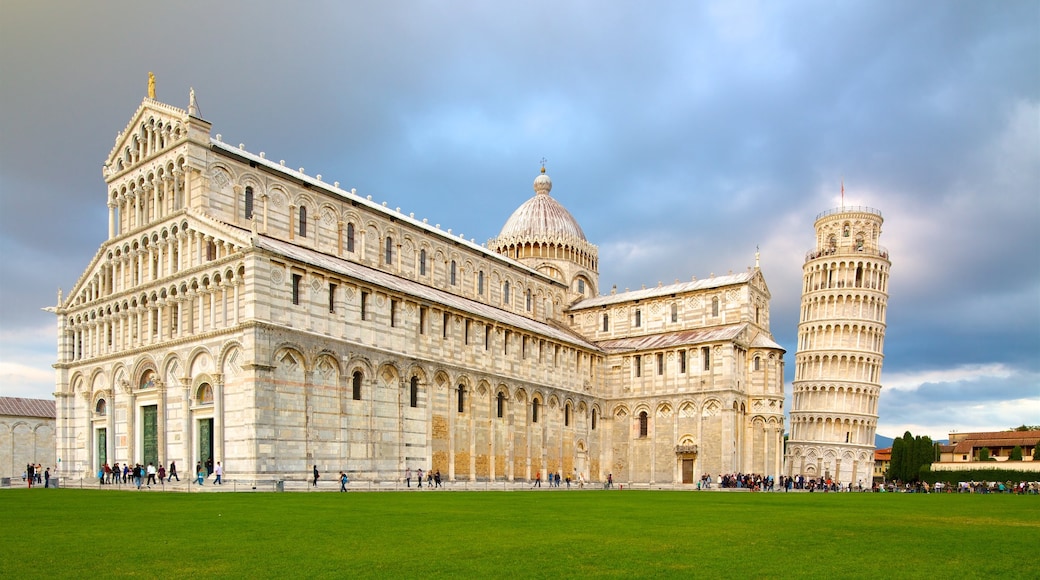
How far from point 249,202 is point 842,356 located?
69.7 meters

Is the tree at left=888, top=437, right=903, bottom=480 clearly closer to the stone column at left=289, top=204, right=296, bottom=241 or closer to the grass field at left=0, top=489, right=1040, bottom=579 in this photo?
Answer: the stone column at left=289, top=204, right=296, bottom=241

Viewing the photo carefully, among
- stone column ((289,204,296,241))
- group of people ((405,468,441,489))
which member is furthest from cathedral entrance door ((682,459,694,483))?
stone column ((289,204,296,241))

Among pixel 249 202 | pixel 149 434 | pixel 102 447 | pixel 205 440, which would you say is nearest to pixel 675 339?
pixel 249 202

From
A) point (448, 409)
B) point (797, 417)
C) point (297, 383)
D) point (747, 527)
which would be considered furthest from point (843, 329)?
point (747, 527)

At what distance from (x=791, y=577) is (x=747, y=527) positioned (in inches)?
335

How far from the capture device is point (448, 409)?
55.1 metres

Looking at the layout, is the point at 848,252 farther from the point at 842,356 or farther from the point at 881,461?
the point at 881,461

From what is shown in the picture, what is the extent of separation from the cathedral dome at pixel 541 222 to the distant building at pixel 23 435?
44678mm

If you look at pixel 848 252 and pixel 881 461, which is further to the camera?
pixel 881 461

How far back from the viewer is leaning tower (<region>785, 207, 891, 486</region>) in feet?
308

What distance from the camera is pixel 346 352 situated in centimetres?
4756

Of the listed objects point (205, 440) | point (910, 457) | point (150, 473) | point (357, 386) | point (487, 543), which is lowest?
point (910, 457)

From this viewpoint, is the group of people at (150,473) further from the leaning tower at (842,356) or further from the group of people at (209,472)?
the leaning tower at (842,356)

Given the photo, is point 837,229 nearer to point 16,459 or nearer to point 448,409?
point 448,409
